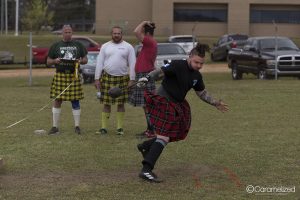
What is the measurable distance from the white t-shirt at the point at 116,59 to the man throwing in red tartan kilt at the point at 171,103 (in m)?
2.94

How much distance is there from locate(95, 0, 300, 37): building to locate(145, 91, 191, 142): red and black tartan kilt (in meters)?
51.2

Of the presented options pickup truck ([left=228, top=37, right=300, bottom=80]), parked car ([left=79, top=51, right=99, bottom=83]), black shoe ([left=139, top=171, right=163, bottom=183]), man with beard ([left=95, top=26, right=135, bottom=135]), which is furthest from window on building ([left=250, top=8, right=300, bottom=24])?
Answer: black shoe ([left=139, top=171, right=163, bottom=183])

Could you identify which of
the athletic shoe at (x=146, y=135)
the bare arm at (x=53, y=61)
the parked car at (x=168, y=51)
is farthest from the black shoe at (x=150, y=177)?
the parked car at (x=168, y=51)

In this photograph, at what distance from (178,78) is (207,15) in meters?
53.1

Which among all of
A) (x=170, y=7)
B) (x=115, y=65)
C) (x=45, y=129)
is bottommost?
(x=45, y=129)

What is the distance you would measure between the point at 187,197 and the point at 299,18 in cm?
5503

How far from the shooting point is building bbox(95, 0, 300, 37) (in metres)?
57.9

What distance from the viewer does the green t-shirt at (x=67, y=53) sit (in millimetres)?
9961

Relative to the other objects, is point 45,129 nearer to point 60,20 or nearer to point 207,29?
point 207,29

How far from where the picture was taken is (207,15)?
2325 inches

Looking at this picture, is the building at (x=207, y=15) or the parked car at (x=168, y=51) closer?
the parked car at (x=168, y=51)

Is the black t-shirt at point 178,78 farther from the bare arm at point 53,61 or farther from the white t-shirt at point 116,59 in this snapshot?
the bare arm at point 53,61

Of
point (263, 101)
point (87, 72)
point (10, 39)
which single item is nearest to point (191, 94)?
point (263, 101)

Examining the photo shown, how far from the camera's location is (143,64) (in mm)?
9977
